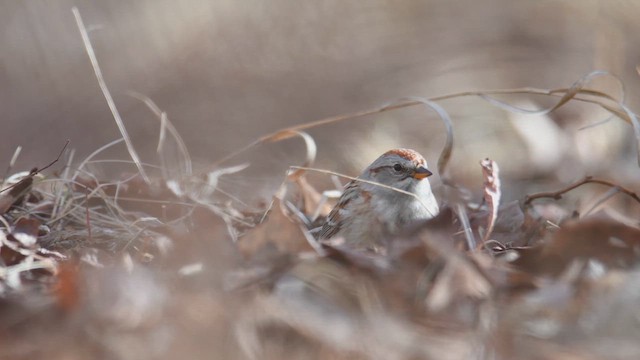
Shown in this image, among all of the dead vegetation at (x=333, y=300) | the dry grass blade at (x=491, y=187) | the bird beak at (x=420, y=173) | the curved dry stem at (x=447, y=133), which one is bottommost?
the bird beak at (x=420, y=173)

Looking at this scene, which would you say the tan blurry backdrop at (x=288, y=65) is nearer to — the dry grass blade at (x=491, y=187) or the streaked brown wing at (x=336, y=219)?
the streaked brown wing at (x=336, y=219)

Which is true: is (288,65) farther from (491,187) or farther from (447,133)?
(491,187)

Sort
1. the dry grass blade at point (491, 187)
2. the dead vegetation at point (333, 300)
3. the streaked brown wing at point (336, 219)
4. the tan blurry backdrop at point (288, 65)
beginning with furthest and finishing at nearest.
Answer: the tan blurry backdrop at point (288, 65) → the streaked brown wing at point (336, 219) → the dry grass blade at point (491, 187) → the dead vegetation at point (333, 300)

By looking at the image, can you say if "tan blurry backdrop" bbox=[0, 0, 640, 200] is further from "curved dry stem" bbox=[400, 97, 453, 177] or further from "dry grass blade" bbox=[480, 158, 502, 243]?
"dry grass blade" bbox=[480, 158, 502, 243]

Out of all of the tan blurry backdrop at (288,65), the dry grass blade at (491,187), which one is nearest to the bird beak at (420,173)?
the dry grass blade at (491,187)

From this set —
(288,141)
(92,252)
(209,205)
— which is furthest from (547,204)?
(288,141)

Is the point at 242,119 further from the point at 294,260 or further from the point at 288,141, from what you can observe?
the point at 294,260

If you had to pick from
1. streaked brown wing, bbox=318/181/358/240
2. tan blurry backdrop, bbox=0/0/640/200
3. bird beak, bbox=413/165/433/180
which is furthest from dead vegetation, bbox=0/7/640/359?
tan blurry backdrop, bbox=0/0/640/200

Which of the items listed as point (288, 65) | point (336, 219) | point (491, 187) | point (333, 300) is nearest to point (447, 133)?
point (491, 187)
